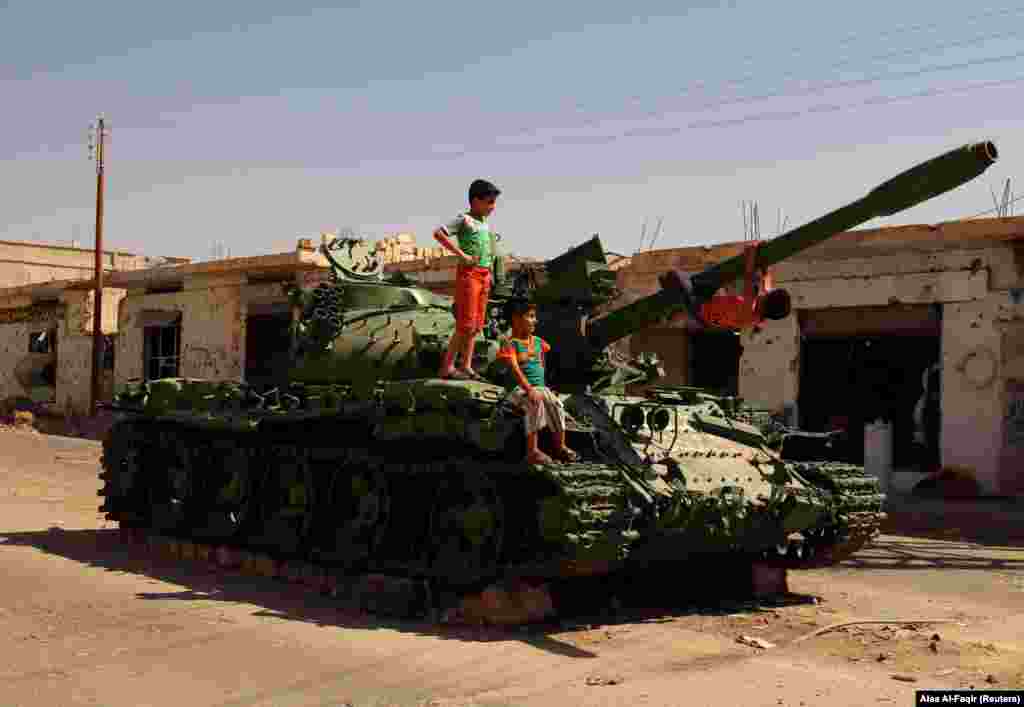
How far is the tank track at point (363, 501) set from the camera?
884 centimetres

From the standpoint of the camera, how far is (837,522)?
1077 cm

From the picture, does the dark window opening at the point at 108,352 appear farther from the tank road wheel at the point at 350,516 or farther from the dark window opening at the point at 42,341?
the tank road wheel at the point at 350,516

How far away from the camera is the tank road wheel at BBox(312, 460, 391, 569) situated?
35.5 feet

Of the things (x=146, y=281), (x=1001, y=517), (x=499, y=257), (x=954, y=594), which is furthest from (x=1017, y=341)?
(x=146, y=281)

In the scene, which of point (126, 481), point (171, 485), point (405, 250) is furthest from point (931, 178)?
point (405, 250)

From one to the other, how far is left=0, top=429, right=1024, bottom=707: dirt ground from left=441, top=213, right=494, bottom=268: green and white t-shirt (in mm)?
2931

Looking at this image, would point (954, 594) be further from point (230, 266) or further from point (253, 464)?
point (230, 266)

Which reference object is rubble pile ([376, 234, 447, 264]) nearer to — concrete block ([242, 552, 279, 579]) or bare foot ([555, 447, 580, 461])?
concrete block ([242, 552, 279, 579])

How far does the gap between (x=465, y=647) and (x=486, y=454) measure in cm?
170

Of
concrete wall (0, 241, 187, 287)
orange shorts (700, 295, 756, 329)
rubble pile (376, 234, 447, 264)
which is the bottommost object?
orange shorts (700, 295, 756, 329)

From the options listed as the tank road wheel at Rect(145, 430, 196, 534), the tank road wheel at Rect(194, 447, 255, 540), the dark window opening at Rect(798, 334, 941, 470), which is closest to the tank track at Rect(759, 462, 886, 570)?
the tank road wheel at Rect(194, 447, 255, 540)

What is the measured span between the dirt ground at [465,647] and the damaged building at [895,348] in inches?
281

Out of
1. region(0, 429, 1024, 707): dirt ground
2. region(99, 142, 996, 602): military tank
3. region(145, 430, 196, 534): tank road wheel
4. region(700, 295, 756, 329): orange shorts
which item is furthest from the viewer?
region(145, 430, 196, 534): tank road wheel

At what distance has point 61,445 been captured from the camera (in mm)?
28031
